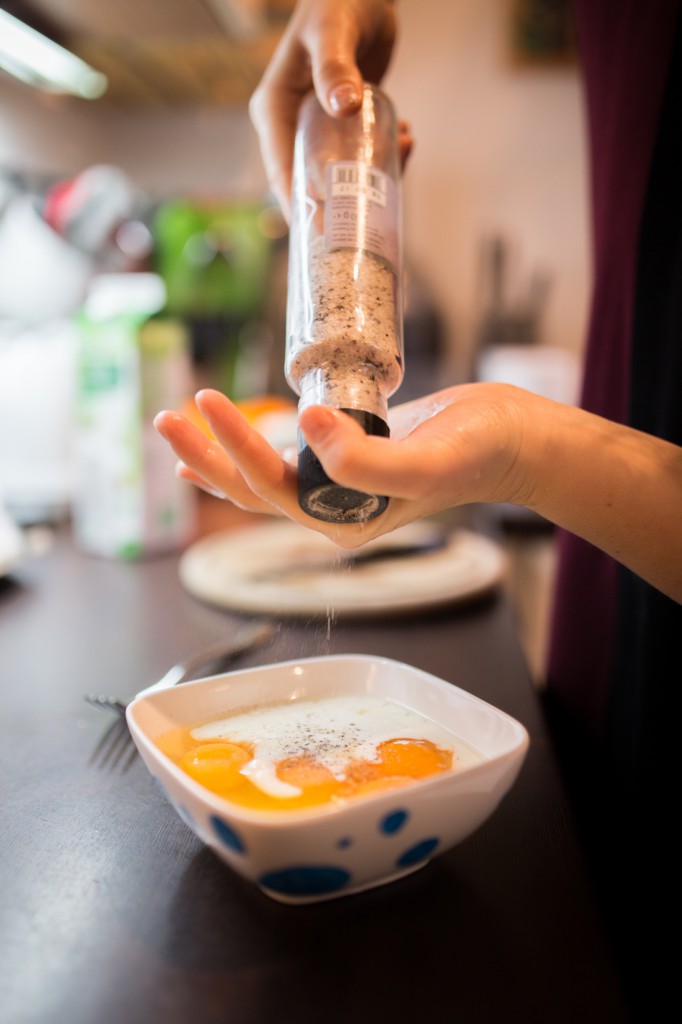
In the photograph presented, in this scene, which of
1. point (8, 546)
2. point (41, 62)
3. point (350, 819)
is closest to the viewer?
point (350, 819)

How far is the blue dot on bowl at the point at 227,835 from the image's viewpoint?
0.40 metres

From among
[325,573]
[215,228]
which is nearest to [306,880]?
[325,573]

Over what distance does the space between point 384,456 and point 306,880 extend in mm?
231

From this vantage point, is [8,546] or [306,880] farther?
[8,546]

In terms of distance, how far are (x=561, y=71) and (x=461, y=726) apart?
2.18m

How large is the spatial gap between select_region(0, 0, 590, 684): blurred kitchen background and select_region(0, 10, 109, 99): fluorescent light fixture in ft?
0.05

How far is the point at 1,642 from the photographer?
2.96 feet

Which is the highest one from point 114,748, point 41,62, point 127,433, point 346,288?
point 41,62

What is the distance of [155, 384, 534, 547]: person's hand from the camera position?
464 mm

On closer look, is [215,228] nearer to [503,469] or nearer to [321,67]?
[321,67]

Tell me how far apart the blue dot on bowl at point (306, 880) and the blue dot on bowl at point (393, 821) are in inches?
1.3

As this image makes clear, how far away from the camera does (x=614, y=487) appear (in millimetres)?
602

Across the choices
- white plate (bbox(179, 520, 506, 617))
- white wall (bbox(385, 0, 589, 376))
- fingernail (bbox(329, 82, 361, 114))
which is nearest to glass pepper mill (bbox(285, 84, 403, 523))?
fingernail (bbox(329, 82, 361, 114))

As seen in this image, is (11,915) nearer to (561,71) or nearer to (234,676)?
(234,676)
